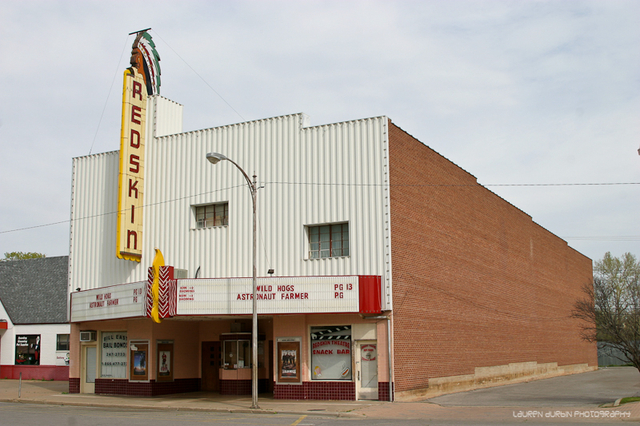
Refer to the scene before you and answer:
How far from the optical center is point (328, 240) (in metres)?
25.3

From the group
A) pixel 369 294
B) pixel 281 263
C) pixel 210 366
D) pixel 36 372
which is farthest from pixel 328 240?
pixel 36 372

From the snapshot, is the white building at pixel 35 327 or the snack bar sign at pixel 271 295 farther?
the white building at pixel 35 327

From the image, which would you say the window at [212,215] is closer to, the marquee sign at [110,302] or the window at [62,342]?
the marquee sign at [110,302]

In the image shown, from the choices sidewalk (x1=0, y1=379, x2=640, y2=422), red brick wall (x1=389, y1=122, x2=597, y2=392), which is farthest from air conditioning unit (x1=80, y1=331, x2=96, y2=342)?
red brick wall (x1=389, y1=122, x2=597, y2=392)

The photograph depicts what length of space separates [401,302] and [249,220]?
6.95 metres

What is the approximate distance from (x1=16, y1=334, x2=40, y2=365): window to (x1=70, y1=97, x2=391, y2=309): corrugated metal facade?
49.2ft

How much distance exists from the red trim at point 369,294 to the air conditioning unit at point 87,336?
1395cm

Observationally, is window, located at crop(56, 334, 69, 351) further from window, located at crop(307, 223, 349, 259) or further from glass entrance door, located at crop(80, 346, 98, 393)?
window, located at crop(307, 223, 349, 259)

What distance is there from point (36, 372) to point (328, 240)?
27193mm

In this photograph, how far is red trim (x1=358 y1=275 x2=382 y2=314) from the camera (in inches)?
917

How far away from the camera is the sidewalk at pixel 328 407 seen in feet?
63.0

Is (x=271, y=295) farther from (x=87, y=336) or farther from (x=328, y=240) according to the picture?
(x=87, y=336)

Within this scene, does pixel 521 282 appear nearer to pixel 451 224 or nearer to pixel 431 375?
pixel 451 224

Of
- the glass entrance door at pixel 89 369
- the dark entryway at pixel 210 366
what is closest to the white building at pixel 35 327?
the glass entrance door at pixel 89 369
